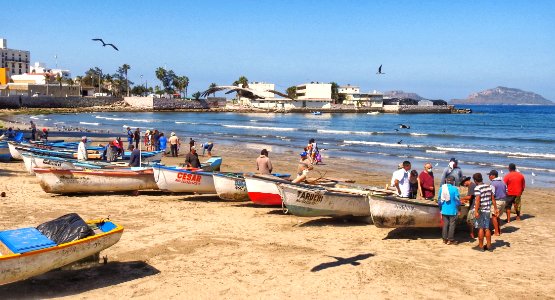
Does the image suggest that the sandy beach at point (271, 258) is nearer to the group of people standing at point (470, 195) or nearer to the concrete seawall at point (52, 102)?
the group of people standing at point (470, 195)

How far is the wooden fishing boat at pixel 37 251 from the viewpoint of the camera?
7.99 m

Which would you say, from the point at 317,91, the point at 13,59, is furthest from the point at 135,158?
the point at 13,59

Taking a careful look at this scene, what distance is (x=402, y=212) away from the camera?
1174cm

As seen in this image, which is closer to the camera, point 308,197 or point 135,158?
point 308,197

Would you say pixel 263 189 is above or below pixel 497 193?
below

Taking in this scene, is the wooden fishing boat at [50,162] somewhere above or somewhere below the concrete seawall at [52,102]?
below

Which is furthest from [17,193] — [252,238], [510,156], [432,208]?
[510,156]

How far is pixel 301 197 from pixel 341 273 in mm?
3338

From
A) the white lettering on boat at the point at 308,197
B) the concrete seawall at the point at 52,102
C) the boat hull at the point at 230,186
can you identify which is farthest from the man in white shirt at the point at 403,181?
the concrete seawall at the point at 52,102

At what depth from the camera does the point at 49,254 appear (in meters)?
8.34

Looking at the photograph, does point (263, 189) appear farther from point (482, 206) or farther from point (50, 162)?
point (50, 162)

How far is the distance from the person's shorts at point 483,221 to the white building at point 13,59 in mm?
152096

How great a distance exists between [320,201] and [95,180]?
7512 mm

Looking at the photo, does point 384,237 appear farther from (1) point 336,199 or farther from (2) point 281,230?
(2) point 281,230
